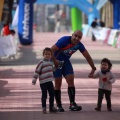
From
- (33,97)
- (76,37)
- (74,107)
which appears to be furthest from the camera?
(33,97)

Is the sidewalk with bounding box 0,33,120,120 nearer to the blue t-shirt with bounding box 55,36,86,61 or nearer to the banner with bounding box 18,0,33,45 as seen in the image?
the blue t-shirt with bounding box 55,36,86,61

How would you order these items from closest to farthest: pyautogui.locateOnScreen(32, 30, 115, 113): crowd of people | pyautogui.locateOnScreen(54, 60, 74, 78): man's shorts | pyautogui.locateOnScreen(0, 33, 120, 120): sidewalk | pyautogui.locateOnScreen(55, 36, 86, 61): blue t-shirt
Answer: pyautogui.locateOnScreen(0, 33, 120, 120): sidewalk → pyautogui.locateOnScreen(32, 30, 115, 113): crowd of people → pyautogui.locateOnScreen(55, 36, 86, 61): blue t-shirt → pyautogui.locateOnScreen(54, 60, 74, 78): man's shorts

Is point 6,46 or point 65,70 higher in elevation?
point 65,70

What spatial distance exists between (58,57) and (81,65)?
12.7 meters

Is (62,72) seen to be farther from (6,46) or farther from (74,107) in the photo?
(6,46)

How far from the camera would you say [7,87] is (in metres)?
17.4

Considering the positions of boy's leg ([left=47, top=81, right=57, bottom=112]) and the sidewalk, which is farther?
boy's leg ([left=47, top=81, right=57, bottom=112])

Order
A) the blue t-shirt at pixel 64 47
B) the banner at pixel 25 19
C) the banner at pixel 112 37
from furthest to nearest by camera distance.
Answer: the banner at pixel 25 19 → the banner at pixel 112 37 → the blue t-shirt at pixel 64 47

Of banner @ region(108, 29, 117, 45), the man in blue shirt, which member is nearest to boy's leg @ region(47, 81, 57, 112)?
the man in blue shirt

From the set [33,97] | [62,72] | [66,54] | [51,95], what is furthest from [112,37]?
[51,95]

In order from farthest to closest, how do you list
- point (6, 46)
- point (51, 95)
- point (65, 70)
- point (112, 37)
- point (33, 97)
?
point (112, 37) → point (6, 46) → point (33, 97) → point (65, 70) → point (51, 95)

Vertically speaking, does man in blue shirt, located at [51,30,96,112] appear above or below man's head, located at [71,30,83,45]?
below

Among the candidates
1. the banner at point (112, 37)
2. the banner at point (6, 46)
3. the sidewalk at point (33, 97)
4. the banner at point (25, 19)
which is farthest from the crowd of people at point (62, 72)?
the banner at point (25, 19)

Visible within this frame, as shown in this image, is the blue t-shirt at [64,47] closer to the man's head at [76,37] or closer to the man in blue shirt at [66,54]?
the man in blue shirt at [66,54]
